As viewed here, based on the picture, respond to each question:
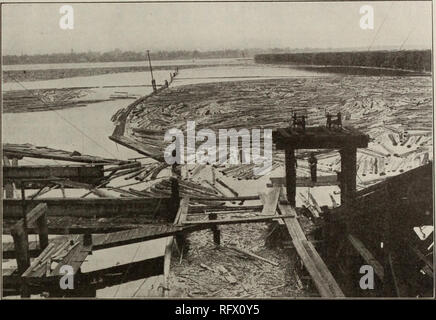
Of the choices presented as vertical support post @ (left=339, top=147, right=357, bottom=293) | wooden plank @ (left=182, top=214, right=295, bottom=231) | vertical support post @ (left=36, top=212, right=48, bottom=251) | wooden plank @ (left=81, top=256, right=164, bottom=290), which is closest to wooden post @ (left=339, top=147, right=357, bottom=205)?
vertical support post @ (left=339, top=147, right=357, bottom=293)

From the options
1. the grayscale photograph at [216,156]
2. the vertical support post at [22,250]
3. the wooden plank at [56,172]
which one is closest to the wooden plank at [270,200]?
the grayscale photograph at [216,156]

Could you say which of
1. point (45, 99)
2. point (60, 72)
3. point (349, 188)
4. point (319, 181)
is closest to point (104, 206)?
point (45, 99)

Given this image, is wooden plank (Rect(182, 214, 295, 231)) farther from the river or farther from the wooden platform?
the wooden platform

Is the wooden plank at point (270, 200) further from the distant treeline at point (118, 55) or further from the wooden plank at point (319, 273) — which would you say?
the distant treeline at point (118, 55)

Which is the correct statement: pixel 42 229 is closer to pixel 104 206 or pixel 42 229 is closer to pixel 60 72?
pixel 104 206

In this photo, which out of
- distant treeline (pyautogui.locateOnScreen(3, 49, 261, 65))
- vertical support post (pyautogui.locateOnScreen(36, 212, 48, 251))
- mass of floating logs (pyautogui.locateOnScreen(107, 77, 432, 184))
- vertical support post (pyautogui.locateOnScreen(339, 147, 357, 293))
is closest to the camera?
vertical support post (pyautogui.locateOnScreen(339, 147, 357, 293))

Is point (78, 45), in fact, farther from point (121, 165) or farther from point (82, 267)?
point (82, 267)
